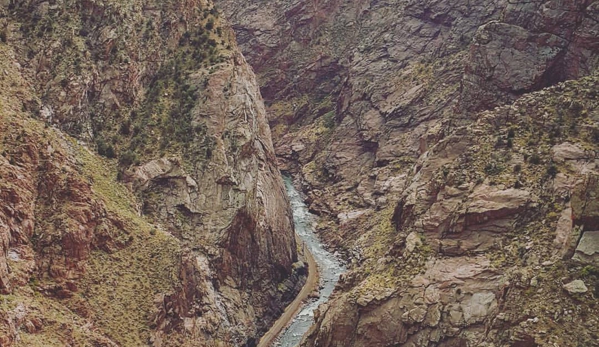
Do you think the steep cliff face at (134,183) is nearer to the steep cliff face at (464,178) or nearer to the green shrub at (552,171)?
the steep cliff face at (464,178)

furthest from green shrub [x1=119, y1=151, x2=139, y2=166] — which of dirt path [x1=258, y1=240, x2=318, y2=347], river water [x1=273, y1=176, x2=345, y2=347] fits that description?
river water [x1=273, y1=176, x2=345, y2=347]

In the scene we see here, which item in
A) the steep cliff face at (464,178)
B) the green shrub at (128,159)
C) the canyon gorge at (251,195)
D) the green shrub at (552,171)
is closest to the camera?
the steep cliff face at (464,178)

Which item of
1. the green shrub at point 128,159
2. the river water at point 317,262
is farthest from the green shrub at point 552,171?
the green shrub at point 128,159

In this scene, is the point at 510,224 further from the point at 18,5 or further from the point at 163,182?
the point at 18,5

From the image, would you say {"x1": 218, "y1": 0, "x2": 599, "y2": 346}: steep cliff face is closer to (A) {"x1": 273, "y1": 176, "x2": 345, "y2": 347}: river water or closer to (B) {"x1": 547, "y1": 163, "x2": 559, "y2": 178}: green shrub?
(B) {"x1": 547, "y1": 163, "x2": 559, "y2": 178}: green shrub

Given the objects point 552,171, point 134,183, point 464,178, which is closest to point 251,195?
point 134,183

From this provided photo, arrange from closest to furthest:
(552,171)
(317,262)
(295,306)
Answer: (552,171) → (295,306) → (317,262)

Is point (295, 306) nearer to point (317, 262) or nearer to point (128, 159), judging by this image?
point (317, 262)
